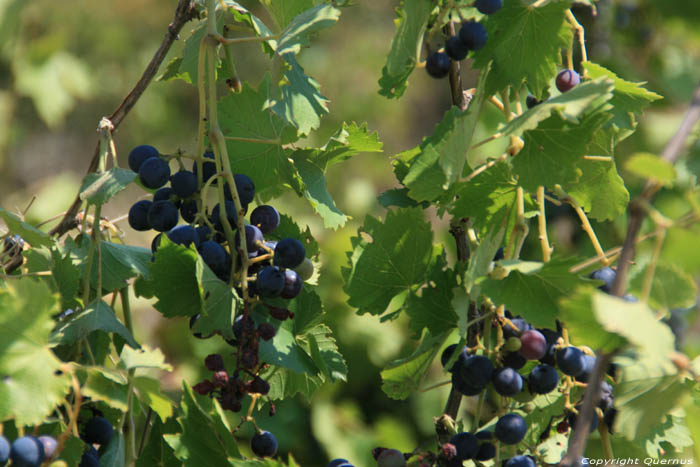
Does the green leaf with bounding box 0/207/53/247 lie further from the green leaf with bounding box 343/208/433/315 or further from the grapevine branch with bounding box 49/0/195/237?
the green leaf with bounding box 343/208/433/315

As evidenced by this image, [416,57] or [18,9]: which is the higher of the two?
[416,57]

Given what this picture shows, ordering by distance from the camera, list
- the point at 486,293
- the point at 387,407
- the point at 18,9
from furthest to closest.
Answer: the point at 387,407
the point at 18,9
the point at 486,293

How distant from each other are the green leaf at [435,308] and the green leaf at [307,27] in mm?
243

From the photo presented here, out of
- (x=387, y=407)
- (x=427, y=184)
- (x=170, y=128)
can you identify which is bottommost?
(x=387, y=407)

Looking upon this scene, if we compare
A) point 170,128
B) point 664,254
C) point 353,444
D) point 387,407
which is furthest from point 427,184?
point 170,128

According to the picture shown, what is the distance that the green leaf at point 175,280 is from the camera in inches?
24.0

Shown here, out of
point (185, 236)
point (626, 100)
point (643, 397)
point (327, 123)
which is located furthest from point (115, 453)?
point (327, 123)

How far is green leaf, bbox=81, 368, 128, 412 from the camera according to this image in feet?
1.82

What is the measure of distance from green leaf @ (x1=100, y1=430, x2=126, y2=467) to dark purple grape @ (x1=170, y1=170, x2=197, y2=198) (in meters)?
0.21

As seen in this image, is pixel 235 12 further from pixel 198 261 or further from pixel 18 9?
pixel 18 9

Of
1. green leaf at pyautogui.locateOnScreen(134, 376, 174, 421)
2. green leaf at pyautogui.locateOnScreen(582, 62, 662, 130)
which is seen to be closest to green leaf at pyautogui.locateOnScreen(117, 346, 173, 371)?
green leaf at pyautogui.locateOnScreen(134, 376, 174, 421)

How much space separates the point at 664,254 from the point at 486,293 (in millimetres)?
153

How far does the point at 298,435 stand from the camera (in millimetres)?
1967

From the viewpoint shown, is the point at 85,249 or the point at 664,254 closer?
the point at 664,254
